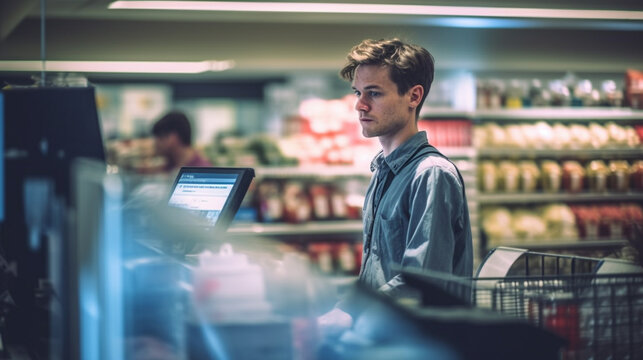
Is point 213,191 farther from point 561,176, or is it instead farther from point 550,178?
point 561,176

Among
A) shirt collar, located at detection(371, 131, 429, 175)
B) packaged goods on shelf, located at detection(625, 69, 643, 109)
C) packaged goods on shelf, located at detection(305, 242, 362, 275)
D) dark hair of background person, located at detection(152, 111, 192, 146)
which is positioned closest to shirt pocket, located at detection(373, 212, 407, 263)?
shirt collar, located at detection(371, 131, 429, 175)

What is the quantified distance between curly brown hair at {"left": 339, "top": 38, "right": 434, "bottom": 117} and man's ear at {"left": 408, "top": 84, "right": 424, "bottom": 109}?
1cm

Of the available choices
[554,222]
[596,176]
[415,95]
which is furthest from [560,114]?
[415,95]

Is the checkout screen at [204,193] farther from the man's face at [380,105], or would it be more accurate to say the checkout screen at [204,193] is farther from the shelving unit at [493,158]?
the shelving unit at [493,158]

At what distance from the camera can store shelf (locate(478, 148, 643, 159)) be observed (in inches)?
268

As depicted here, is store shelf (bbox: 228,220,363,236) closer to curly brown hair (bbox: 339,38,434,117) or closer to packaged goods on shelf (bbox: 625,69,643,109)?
packaged goods on shelf (bbox: 625,69,643,109)

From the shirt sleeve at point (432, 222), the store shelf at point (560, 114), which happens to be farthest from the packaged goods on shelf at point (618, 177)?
the shirt sleeve at point (432, 222)

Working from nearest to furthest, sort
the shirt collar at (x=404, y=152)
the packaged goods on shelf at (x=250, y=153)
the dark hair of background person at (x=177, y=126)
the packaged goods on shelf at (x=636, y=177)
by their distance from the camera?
1. the shirt collar at (x=404, y=152)
2. the dark hair of background person at (x=177, y=126)
3. the packaged goods on shelf at (x=250, y=153)
4. the packaged goods on shelf at (x=636, y=177)

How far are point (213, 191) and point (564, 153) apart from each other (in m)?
5.64

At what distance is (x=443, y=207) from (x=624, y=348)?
691mm

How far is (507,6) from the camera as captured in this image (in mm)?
5742

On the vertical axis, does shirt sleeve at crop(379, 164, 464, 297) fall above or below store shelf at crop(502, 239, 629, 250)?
above

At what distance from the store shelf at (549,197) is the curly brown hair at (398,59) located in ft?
14.9

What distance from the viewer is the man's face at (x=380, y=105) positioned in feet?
7.36
